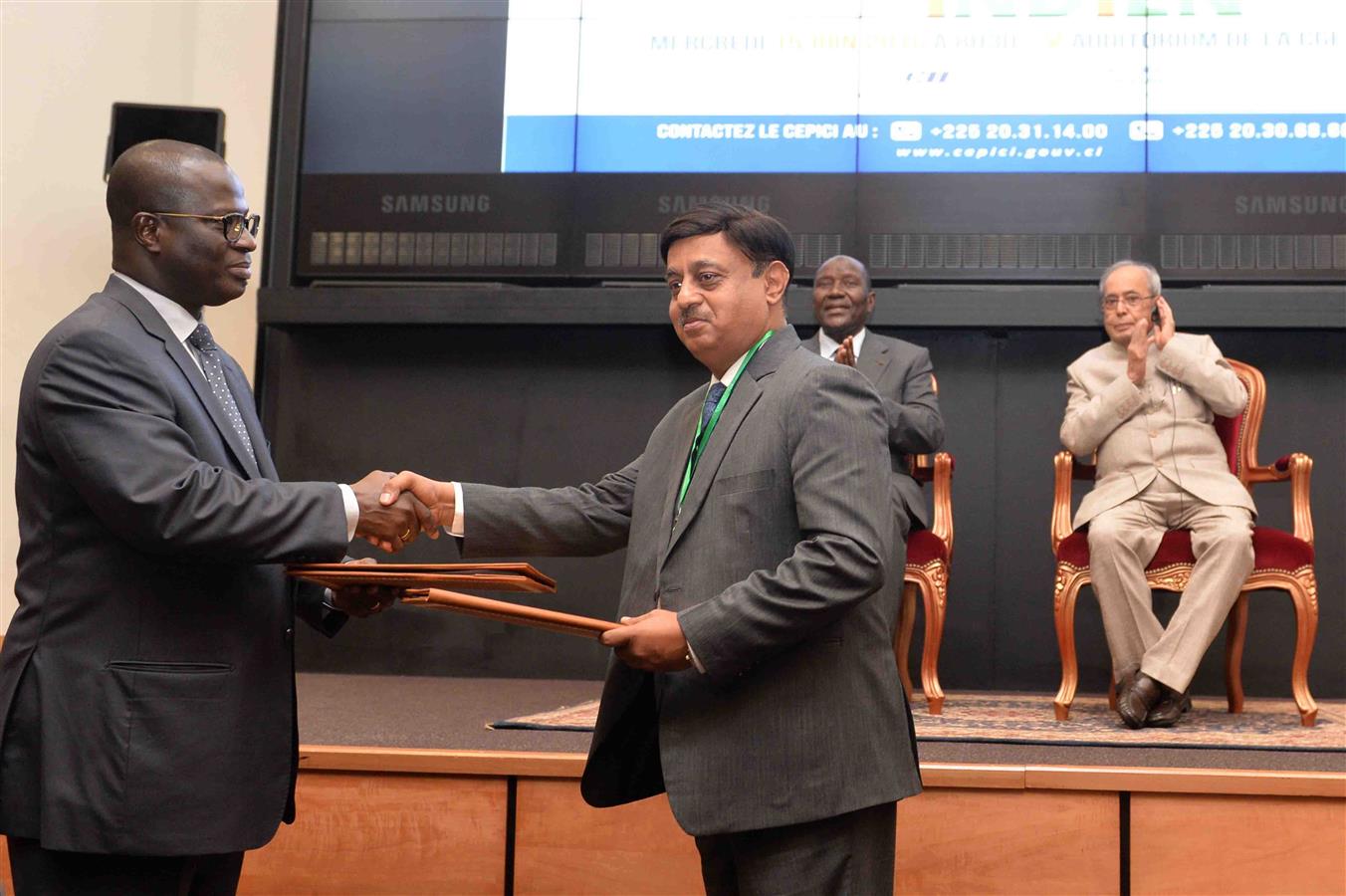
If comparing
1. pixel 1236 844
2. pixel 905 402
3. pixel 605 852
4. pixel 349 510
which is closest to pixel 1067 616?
pixel 905 402

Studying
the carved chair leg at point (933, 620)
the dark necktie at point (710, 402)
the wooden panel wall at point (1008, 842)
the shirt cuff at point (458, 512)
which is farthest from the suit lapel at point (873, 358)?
the dark necktie at point (710, 402)

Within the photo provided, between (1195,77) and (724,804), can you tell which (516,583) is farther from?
(1195,77)

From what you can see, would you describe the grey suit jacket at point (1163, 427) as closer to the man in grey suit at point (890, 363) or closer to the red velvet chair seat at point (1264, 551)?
the red velvet chair seat at point (1264, 551)

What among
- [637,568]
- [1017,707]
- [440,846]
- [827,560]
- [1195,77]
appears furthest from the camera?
[1195,77]

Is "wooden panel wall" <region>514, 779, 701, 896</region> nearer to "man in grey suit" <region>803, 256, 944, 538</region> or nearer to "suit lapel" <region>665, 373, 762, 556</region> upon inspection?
"suit lapel" <region>665, 373, 762, 556</region>

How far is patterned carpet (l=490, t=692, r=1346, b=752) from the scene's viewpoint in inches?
122

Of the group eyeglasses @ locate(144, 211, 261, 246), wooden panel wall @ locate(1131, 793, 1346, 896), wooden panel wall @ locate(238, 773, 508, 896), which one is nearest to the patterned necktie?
eyeglasses @ locate(144, 211, 261, 246)

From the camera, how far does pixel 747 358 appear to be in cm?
189

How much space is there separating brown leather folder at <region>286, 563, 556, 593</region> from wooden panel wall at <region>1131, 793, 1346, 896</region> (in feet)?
4.61

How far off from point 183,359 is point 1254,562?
3.11 meters

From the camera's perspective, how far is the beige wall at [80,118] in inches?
186

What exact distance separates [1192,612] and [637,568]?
2.35 meters

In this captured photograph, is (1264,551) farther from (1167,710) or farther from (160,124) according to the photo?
(160,124)

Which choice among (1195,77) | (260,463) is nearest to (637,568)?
(260,463)
